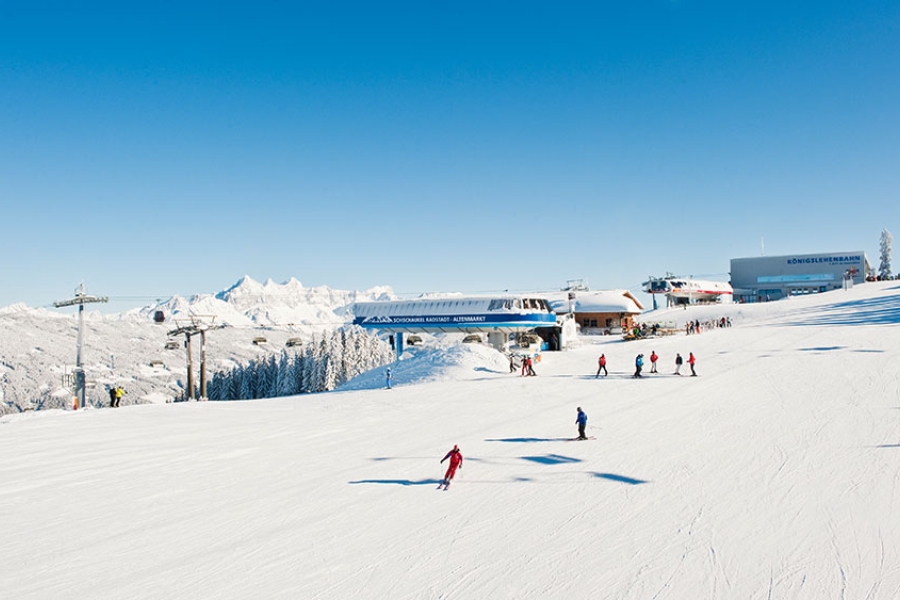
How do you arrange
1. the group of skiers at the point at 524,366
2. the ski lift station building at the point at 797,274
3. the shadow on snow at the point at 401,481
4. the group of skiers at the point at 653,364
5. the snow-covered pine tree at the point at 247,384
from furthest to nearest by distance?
the snow-covered pine tree at the point at 247,384
the ski lift station building at the point at 797,274
the group of skiers at the point at 524,366
the group of skiers at the point at 653,364
the shadow on snow at the point at 401,481

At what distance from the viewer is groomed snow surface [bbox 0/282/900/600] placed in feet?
34.3

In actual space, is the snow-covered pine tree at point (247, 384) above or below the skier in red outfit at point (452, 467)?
Answer: below

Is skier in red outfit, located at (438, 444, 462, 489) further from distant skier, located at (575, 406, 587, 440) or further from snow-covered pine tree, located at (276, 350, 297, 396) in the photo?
snow-covered pine tree, located at (276, 350, 297, 396)

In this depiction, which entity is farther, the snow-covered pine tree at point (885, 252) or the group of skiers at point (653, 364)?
the snow-covered pine tree at point (885, 252)

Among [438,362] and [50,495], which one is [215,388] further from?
[50,495]

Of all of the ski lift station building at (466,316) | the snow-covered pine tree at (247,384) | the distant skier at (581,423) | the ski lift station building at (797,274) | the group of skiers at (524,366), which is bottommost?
the snow-covered pine tree at (247,384)

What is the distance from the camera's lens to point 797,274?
87.3m

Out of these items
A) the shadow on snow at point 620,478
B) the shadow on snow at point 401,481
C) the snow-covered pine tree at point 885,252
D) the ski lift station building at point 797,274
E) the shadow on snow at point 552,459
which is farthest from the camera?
the snow-covered pine tree at point 885,252

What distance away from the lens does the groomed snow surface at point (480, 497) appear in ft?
34.3

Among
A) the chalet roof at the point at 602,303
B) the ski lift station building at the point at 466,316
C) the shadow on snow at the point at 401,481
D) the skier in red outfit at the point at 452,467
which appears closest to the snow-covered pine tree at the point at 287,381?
the ski lift station building at the point at 466,316

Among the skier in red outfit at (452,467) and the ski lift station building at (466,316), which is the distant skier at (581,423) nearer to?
the skier in red outfit at (452,467)

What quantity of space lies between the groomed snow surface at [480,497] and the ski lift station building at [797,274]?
67.3 m

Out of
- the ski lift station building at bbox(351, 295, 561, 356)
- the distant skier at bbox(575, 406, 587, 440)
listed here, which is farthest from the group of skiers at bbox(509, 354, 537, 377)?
the distant skier at bbox(575, 406, 587, 440)

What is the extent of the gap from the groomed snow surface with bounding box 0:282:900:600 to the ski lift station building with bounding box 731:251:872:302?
6726cm
